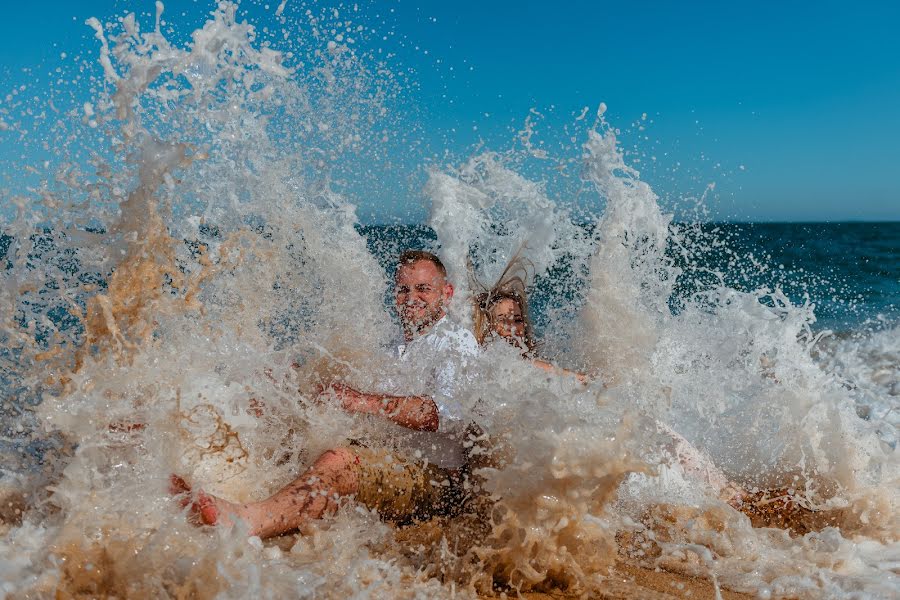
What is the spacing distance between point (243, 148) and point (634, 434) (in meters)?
3.56

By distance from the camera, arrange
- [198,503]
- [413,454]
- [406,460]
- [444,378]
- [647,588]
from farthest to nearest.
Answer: [444,378] < [413,454] < [406,460] < [647,588] < [198,503]

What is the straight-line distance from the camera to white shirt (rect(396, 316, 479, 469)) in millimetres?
4008

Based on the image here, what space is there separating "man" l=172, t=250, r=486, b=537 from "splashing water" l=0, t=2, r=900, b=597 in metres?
0.11

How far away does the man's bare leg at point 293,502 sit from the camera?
284cm

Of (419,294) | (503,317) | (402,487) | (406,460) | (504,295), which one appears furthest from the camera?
(504,295)

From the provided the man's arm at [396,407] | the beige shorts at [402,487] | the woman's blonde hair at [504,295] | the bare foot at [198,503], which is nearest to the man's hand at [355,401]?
the man's arm at [396,407]

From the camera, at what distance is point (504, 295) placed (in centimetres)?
565

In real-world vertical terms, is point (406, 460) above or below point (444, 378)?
below

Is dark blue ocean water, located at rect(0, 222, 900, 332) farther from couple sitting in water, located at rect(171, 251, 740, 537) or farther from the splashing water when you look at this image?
couple sitting in water, located at rect(171, 251, 740, 537)

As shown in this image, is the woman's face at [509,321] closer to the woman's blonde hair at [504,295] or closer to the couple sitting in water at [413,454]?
the woman's blonde hair at [504,295]

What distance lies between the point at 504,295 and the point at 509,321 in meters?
0.31

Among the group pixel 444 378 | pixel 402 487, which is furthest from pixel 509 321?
pixel 402 487

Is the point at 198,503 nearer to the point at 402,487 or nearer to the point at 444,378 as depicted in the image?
the point at 402,487

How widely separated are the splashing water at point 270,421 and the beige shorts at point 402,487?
13 centimetres
